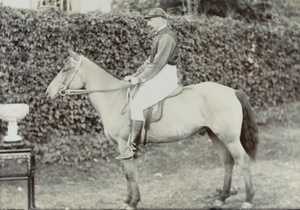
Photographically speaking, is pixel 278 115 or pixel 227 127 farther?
pixel 278 115

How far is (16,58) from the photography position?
3.83 metres

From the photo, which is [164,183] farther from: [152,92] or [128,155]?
[152,92]

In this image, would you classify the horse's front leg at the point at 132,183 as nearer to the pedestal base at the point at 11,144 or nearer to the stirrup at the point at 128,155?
the stirrup at the point at 128,155

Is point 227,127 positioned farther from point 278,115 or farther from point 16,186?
point 16,186

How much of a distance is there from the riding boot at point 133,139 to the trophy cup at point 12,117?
1.07 meters

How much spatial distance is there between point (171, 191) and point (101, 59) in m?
1.55

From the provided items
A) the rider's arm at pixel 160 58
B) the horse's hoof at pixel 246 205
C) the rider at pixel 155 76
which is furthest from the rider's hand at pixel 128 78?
the horse's hoof at pixel 246 205

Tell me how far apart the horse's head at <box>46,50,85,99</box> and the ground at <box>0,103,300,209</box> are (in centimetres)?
79

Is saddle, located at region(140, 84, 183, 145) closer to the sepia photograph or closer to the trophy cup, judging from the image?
the sepia photograph

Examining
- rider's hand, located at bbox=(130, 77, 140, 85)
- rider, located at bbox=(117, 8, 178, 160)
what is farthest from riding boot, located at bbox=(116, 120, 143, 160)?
rider's hand, located at bbox=(130, 77, 140, 85)

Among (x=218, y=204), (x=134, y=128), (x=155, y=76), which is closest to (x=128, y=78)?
(x=155, y=76)

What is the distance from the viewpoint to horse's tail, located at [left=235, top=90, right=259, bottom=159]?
375cm

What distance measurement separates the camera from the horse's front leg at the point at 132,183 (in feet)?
12.3

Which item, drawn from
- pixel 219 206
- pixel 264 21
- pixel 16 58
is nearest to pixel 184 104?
pixel 219 206
